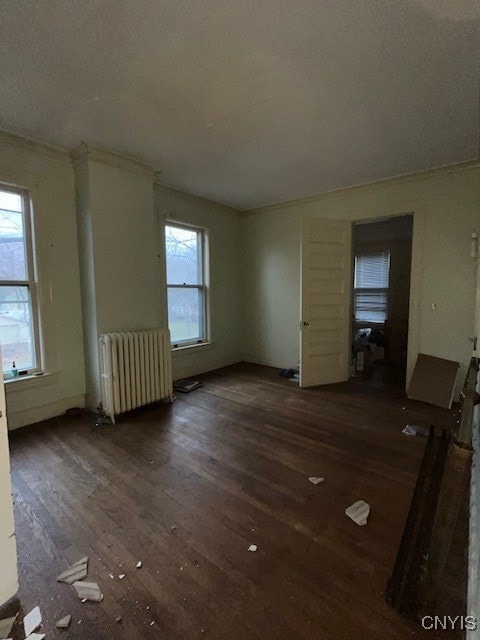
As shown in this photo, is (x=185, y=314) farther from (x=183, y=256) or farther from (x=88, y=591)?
(x=88, y=591)

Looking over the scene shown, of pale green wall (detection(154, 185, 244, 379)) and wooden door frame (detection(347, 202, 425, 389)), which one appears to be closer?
wooden door frame (detection(347, 202, 425, 389))

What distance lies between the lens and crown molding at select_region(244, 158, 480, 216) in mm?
3254

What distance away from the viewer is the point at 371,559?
1.45 meters

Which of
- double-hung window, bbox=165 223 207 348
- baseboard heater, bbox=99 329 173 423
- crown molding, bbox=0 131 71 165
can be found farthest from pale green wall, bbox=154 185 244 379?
crown molding, bbox=0 131 71 165

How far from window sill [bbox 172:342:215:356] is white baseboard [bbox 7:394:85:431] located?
4.49ft

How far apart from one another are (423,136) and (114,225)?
3164 millimetres

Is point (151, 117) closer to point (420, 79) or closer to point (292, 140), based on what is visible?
point (292, 140)

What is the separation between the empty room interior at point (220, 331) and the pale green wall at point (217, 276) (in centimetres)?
5

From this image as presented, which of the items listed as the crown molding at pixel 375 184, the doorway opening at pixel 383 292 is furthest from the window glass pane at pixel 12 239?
the doorway opening at pixel 383 292

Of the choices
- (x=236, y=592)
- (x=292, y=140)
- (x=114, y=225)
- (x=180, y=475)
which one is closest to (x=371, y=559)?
(x=236, y=592)

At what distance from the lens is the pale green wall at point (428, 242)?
332 centimetres

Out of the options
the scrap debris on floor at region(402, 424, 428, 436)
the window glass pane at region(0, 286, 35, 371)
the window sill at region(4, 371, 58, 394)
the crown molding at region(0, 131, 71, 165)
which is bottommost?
the scrap debris on floor at region(402, 424, 428, 436)

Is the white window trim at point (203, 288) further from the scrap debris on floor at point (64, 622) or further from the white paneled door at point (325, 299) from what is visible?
the scrap debris on floor at point (64, 622)

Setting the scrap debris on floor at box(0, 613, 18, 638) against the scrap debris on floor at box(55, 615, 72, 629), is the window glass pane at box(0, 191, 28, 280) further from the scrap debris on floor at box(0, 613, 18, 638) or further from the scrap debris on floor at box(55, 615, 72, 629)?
the scrap debris on floor at box(55, 615, 72, 629)
